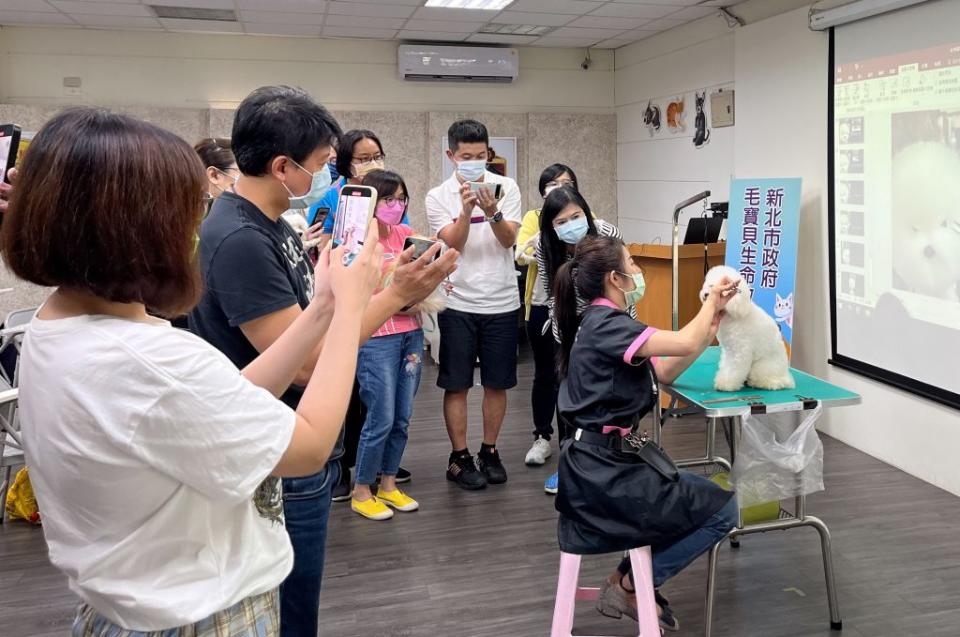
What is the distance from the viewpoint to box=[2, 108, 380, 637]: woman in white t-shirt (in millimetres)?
812

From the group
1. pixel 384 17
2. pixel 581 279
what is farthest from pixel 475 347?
pixel 384 17

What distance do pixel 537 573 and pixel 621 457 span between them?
2.98ft

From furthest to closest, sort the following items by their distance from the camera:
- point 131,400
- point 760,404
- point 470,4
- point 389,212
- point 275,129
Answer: point 470,4 < point 389,212 < point 760,404 < point 275,129 < point 131,400

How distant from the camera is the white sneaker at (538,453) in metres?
3.84

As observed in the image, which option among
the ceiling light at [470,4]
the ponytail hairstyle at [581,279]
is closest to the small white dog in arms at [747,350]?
the ponytail hairstyle at [581,279]

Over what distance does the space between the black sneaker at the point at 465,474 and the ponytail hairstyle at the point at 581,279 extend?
124 cm

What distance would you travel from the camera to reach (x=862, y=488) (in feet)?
11.7

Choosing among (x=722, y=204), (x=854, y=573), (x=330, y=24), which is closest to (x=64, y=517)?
(x=854, y=573)

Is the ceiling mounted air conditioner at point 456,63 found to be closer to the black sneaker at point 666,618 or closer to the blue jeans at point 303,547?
the black sneaker at point 666,618

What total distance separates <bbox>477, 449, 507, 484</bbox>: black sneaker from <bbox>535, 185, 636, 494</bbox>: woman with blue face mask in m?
0.79

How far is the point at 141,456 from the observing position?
2.67ft

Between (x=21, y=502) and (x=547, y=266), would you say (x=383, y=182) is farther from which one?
(x=21, y=502)

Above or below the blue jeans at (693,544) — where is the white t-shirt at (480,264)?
above

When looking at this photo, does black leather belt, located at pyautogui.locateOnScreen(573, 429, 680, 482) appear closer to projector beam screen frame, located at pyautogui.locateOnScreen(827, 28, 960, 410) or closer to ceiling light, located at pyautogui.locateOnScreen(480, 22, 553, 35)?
projector beam screen frame, located at pyautogui.locateOnScreen(827, 28, 960, 410)
